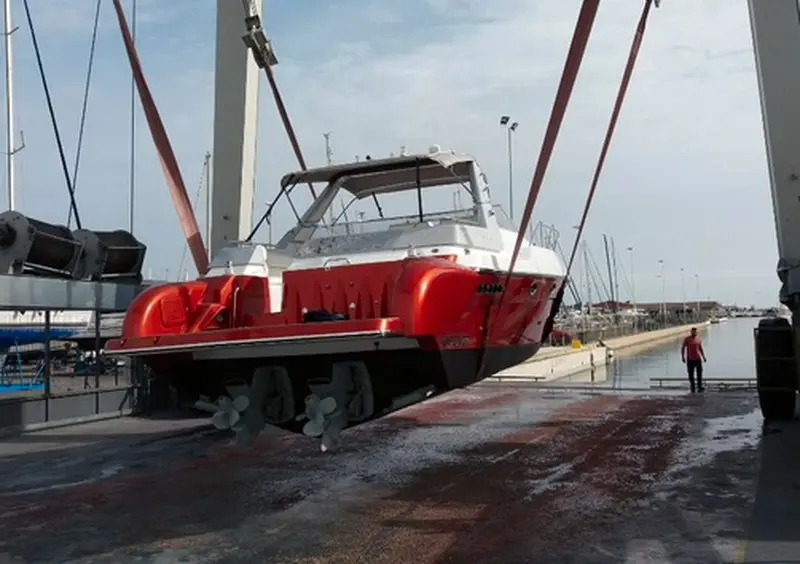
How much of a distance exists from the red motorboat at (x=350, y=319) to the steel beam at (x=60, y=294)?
13.3 feet

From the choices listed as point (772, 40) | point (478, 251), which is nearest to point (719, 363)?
point (772, 40)

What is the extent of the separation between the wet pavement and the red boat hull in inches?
36.6

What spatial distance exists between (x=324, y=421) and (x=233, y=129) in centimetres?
513

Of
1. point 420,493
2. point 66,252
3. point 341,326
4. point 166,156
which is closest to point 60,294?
point 66,252

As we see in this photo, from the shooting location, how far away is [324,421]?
18.0 feet

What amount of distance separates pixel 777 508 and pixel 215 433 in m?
6.64

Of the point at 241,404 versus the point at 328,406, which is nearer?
the point at 328,406

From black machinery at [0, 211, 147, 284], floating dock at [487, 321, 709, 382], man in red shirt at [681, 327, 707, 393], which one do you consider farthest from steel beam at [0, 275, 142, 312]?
man in red shirt at [681, 327, 707, 393]

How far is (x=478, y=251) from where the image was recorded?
635cm

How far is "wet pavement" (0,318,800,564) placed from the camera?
496cm

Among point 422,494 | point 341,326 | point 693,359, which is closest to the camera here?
point 341,326

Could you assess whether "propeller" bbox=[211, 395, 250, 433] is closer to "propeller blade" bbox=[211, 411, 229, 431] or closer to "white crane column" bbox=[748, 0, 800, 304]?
"propeller blade" bbox=[211, 411, 229, 431]

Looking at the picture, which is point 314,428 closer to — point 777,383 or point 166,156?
point 166,156

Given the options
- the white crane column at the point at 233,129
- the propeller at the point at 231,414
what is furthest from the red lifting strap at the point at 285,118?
the propeller at the point at 231,414
